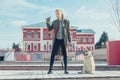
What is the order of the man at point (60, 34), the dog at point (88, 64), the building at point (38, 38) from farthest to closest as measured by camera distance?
the building at point (38, 38), the dog at point (88, 64), the man at point (60, 34)

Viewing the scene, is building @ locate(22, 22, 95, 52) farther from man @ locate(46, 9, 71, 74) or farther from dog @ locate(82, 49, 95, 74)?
man @ locate(46, 9, 71, 74)

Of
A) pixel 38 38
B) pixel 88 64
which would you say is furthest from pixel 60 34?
pixel 38 38

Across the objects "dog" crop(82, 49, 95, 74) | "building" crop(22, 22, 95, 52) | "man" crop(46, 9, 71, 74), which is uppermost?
"building" crop(22, 22, 95, 52)

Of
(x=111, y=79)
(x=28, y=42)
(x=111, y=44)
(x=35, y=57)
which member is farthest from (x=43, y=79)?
(x=28, y=42)

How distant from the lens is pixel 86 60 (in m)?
9.86

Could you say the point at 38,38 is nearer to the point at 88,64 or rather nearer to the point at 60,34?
the point at 88,64

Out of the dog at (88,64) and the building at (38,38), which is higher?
the building at (38,38)

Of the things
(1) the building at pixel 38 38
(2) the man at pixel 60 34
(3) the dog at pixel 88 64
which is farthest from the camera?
(1) the building at pixel 38 38

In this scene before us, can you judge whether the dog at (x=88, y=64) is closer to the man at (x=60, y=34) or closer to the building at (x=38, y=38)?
the man at (x=60, y=34)

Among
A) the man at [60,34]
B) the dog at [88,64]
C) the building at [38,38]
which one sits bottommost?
the dog at [88,64]

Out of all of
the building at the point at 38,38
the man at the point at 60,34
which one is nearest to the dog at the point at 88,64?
the man at the point at 60,34

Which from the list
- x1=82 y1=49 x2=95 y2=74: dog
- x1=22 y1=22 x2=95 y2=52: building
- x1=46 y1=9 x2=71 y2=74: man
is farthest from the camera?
x1=22 y1=22 x2=95 y2=52: building

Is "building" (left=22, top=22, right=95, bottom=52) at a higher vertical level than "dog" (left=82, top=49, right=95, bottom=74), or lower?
higher

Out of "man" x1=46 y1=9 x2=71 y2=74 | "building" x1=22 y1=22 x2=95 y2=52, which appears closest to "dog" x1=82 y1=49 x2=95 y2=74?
"man" x1=46 y1=9 x2=71 y2=74
